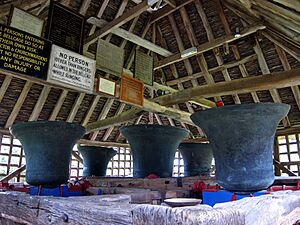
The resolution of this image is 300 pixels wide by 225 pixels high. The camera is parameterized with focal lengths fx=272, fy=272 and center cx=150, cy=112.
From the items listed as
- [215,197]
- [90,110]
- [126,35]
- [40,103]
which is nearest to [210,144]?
[215,197]

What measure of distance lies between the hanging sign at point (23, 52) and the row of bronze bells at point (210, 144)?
1.13 m

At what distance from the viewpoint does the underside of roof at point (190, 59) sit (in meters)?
5.71

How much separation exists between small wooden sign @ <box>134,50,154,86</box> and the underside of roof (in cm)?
73

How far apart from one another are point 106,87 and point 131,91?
54 centimetres

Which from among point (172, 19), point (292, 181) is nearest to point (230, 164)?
point (292, 181)

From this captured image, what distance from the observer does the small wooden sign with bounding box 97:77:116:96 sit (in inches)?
164

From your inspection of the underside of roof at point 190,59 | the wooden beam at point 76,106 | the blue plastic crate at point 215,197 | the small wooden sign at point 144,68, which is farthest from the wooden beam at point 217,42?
the blue plastic crate at point 215,197

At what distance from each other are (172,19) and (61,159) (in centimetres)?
542

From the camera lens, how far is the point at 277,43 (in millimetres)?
5508

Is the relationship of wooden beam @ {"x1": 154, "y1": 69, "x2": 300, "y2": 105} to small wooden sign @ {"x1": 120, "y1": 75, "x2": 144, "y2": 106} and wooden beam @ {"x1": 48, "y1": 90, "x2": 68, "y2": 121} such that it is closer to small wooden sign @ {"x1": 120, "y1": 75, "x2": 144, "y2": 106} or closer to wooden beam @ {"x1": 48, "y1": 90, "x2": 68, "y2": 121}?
small wooden sign @ {"x1": 120, "y1": 75, "x2": 144, "y2": 106}

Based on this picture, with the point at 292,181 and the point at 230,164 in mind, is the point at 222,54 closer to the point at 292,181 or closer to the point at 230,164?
the point at 292,181

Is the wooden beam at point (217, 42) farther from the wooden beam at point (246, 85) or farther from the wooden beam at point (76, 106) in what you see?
the wooden beam at point (76, 106)

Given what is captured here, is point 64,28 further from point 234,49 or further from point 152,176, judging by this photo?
point 234,49

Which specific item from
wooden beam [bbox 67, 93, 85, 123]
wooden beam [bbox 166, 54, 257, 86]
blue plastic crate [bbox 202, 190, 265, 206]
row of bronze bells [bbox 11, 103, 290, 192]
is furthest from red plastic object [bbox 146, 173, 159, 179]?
wooden beam [bbox 166, 54, 257, 86]
